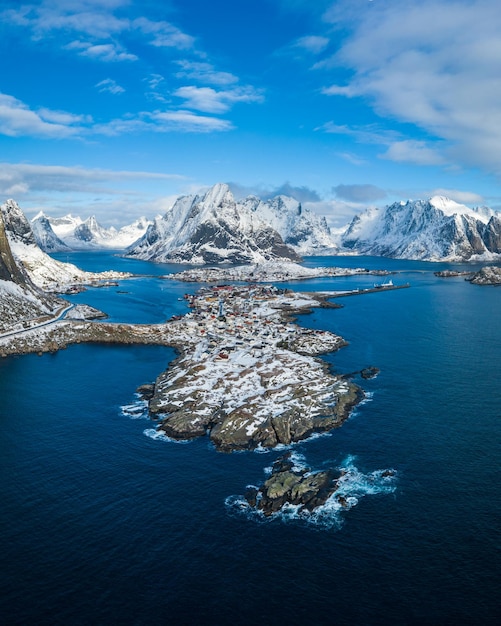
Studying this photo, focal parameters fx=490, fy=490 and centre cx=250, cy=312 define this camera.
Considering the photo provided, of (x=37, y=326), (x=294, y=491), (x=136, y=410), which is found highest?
(x=37, y=326)

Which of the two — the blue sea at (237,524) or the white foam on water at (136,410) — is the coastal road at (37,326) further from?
the white foam on water at (136,410)

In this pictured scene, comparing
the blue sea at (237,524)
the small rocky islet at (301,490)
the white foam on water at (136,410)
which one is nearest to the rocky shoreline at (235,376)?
the white foam on water at (136,410)

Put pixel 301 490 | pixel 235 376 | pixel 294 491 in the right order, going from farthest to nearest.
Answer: pixel 235 376, pixel 301 490, pixel 294 491

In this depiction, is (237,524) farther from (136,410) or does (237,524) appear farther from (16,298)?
(16,298)

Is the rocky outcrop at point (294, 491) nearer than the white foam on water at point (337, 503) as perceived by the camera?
No

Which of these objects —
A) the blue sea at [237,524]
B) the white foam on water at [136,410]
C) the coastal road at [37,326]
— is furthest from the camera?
the coastal road at [37,326]

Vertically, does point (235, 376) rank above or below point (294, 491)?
above

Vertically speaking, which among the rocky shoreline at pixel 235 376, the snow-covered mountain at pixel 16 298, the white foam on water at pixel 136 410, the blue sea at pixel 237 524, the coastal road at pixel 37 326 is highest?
the snow-covered mountain at pixel 16 298

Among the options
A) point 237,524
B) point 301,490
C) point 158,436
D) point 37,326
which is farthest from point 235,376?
point 37,326

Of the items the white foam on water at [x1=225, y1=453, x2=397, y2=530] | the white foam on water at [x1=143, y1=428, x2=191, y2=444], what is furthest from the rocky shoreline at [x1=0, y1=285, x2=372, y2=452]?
the white foam on water at [x1=225, y1=453, x2=397, y2=530]

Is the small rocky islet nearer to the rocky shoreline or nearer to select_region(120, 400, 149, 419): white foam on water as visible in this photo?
the rocky shoreline
